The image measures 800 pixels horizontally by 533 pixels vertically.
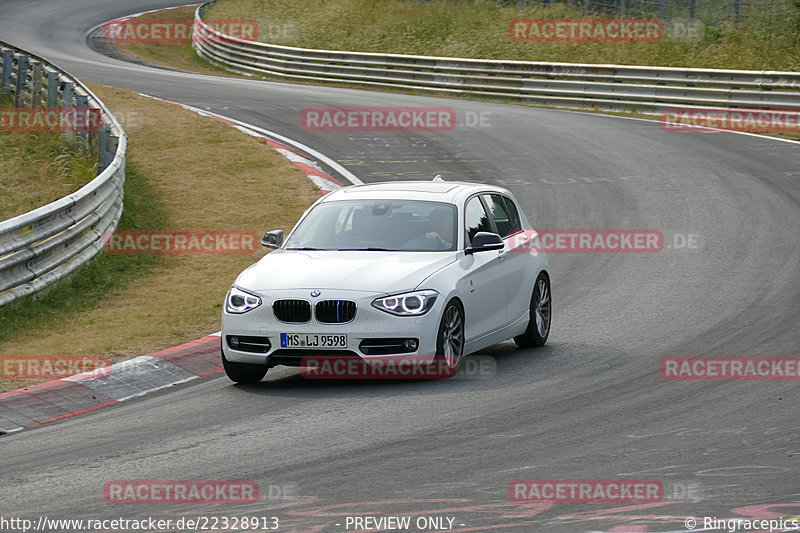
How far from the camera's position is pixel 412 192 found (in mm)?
11422

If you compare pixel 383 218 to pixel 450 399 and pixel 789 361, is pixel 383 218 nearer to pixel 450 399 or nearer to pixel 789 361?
pixel 450 399

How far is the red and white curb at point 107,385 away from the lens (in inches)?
373

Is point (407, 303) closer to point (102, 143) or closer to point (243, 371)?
point (243, 371)

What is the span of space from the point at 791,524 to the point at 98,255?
11005mm

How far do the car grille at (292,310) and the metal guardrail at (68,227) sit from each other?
3943 mm

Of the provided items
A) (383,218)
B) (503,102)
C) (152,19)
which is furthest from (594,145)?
(152,19)

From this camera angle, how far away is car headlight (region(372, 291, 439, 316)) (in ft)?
32.2

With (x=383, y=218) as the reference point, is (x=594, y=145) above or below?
below

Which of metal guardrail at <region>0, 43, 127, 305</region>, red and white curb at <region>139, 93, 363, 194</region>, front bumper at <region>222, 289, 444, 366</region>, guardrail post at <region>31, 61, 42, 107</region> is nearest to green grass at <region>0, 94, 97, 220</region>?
A: metal guardrail at <region>0, 43, 127, 305</region>

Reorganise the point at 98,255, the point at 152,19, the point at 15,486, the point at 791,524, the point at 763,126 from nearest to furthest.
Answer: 1. the point at 791,524
2. the point at 15,486
3. the point at 98,255
4. the point at 763,126
5. the point at 152,19

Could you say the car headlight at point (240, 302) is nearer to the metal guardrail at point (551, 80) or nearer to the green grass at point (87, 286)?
the green grass at point (87, 286)

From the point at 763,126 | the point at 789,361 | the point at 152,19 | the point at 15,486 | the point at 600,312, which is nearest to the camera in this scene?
the point at 15,486

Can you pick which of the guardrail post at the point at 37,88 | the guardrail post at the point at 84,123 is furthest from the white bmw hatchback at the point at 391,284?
the guardrail post at the point at 37,88

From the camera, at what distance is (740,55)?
1294 inches
